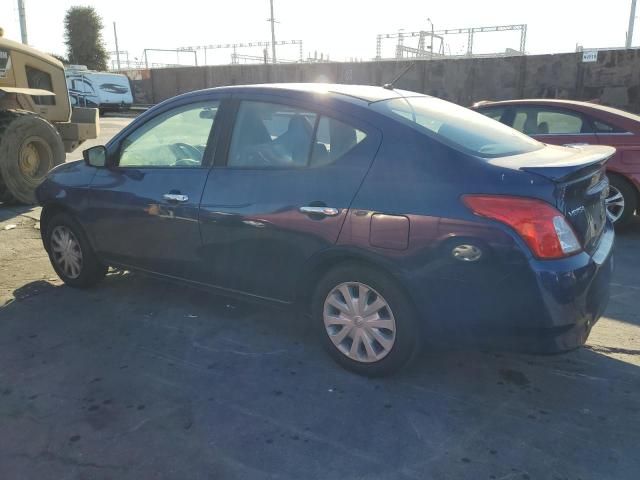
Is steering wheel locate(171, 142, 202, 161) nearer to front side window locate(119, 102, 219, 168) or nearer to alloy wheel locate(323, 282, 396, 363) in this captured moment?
front side window locate(119, 102, 219, 168)

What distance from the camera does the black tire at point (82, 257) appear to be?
4.60 metres

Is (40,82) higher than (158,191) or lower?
higher

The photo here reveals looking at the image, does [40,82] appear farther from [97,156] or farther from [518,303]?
[518,303]

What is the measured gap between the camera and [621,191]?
252 inches

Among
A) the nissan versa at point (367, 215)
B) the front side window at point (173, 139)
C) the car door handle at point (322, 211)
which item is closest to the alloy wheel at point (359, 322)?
the nissan versa at point (367, 215)

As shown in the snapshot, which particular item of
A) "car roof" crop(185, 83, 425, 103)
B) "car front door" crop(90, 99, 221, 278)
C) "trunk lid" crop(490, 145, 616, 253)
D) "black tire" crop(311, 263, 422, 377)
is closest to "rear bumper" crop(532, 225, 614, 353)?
"trunk lid" crop(490, 145, 616, 253)

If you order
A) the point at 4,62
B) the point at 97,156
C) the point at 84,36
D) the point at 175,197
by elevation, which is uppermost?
the point at 84,36

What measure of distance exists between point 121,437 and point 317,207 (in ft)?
5.19

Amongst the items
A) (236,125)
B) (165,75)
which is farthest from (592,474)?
(165,75)

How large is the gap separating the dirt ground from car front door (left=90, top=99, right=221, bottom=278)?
1.62 ft

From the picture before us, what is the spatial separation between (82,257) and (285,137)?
7.19ft

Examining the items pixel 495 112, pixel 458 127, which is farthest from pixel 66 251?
pixel 495 112

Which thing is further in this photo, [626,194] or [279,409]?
[626,194]

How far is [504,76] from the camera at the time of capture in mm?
19375
